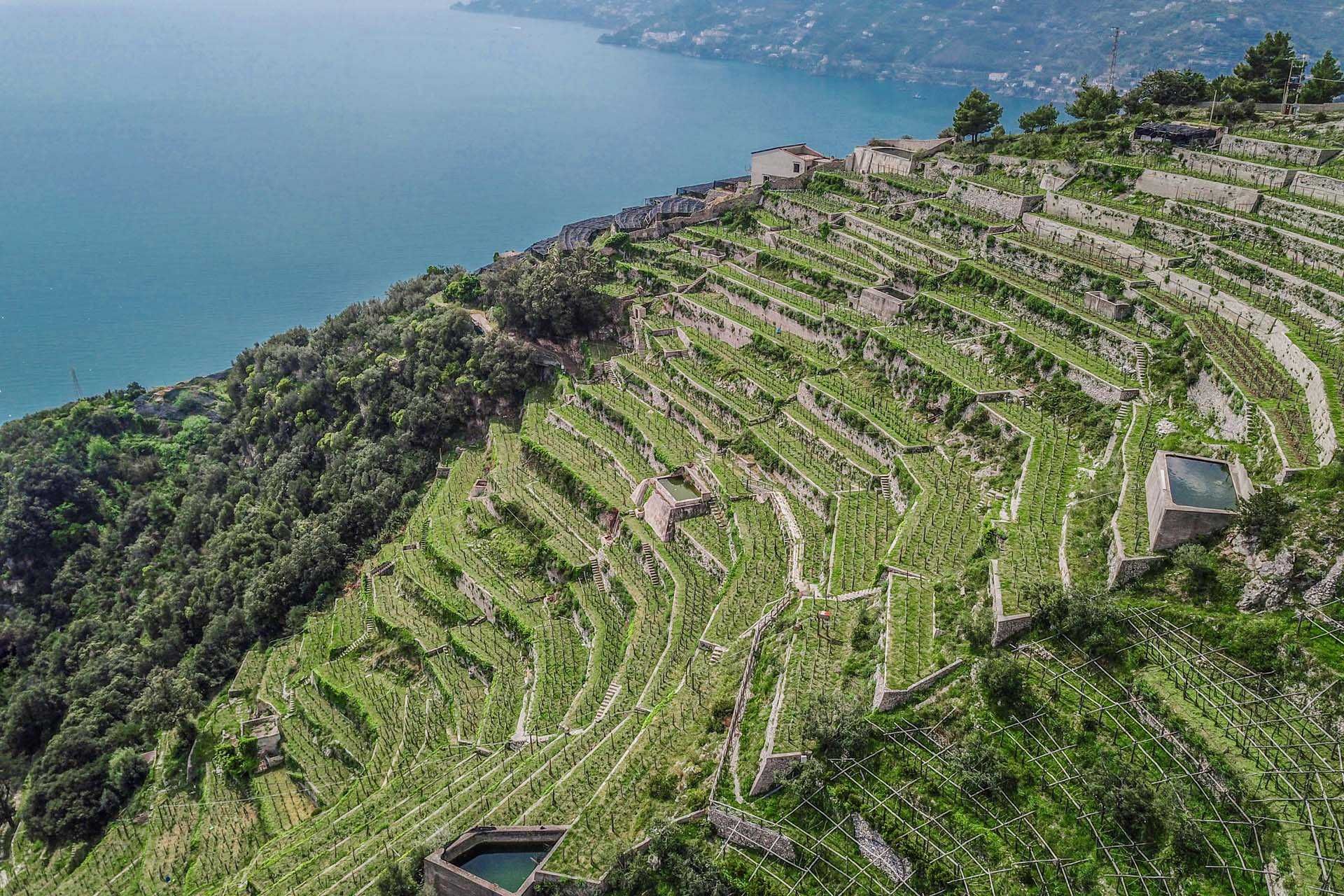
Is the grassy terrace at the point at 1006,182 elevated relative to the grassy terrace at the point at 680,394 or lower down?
elevated

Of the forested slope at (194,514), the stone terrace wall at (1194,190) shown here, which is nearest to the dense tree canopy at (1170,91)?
the stone terrace wall at (1194,190)

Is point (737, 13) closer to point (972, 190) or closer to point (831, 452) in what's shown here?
point (972, 190)

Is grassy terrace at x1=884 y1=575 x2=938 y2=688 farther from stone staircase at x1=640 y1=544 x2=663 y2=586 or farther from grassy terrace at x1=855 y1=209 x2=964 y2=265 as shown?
grassy terrace at x1=855 y1=209 x2=964 y2=265

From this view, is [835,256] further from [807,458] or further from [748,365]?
[807,458]

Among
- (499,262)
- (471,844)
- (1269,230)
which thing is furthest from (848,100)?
(471,844)

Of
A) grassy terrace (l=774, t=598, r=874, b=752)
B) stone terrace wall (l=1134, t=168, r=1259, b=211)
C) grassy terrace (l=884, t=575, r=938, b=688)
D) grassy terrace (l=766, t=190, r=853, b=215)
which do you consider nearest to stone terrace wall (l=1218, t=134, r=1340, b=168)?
stone terrace wall (l=1134, t=168, r=1259, b=211)

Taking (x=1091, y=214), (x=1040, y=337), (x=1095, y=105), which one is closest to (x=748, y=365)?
(x=1040, y=337)

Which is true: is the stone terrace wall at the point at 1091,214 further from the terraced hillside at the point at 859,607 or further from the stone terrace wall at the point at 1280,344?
the stone terrace wall at the point at 1280,344
